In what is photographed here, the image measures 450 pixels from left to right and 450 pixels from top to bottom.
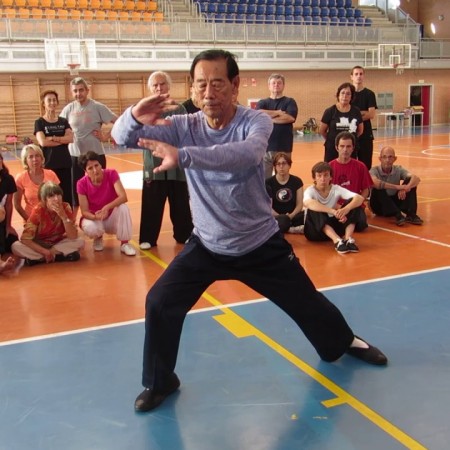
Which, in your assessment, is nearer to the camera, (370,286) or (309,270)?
(370,286)

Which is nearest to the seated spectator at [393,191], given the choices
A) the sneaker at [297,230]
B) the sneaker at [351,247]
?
the sneaker at [297,230]

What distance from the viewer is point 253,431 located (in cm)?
280

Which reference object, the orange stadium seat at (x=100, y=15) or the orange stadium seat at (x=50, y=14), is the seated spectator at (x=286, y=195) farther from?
the orange stadium seat at (x=100, y=15)

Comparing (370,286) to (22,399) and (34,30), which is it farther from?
(34,30)

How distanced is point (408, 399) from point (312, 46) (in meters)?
23.9

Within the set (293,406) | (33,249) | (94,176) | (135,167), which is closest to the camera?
(293,406)

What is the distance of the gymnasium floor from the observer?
279 centimetres

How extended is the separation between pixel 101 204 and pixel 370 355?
3984mm

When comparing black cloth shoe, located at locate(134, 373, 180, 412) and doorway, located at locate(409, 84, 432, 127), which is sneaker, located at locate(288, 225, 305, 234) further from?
doorway, located at locate(409, 84, 432, 127)

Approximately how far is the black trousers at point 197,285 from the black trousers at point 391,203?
188 inches

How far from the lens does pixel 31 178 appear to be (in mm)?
6516

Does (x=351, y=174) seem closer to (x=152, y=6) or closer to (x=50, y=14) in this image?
(x=50, y=14)

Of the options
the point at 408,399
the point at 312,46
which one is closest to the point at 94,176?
the point at 408,399

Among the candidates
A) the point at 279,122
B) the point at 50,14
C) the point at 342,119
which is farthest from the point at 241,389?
the point at 50,14
